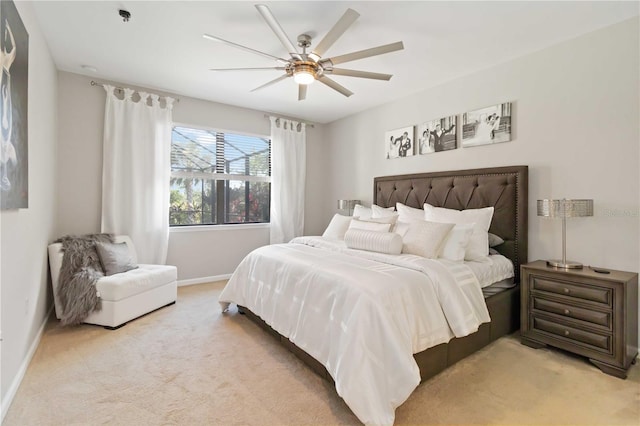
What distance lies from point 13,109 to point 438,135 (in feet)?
12.4

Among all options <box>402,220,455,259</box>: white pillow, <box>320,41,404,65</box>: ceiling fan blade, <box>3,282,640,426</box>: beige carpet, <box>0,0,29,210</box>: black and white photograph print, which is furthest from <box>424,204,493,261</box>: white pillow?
<box>0,0,29,210</box>: black and white photograph print

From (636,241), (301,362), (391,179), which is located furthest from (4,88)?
(636,241)

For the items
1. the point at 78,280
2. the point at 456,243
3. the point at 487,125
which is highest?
the point at 487,125

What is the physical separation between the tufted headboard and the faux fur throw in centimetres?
356

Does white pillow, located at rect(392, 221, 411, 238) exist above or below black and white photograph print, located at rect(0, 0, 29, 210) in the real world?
below

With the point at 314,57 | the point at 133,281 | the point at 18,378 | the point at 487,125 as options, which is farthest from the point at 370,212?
the point at 18,378

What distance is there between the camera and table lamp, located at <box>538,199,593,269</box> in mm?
2346

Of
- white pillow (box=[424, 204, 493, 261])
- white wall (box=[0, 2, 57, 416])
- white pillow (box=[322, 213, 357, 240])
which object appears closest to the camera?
white wall (box=[0, 2, 57, 416])

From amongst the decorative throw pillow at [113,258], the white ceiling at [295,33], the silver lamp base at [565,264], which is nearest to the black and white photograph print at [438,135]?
the white ceiling at [295,33]

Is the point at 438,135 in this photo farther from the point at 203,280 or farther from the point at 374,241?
the point at 203,280

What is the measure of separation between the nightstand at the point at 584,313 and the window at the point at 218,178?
376 cm

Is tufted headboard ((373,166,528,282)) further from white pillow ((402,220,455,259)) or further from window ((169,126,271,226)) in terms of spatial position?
window ((169,126,271,226))

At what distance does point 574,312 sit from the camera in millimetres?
2260

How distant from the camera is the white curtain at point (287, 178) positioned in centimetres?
489
